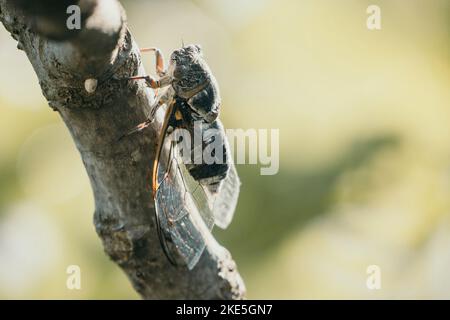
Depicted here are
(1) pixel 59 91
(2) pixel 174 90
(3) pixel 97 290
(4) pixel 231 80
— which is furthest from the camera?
(4) pixel 231 80

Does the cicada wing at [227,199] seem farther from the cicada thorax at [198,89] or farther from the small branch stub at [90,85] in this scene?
the small branch stub at [90,85]

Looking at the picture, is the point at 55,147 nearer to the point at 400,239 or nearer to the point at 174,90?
the point at 174,90

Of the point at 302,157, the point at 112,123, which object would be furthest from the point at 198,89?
the point at 302,157

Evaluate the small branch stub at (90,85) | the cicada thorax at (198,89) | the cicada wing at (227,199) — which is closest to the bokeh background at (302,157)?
the cicada wing at (227,199)

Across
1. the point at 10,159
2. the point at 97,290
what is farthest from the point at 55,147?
→ the point at 97,290

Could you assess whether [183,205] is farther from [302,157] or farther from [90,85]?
[302,157]

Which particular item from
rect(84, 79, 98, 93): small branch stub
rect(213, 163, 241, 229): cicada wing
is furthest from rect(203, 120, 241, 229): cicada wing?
rect(84, 79, 98, 93): small branch stub

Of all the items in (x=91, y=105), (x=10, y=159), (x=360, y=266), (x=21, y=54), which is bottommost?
(x=360, y=266)

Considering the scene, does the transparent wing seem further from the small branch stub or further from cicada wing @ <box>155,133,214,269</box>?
the small branch stub
